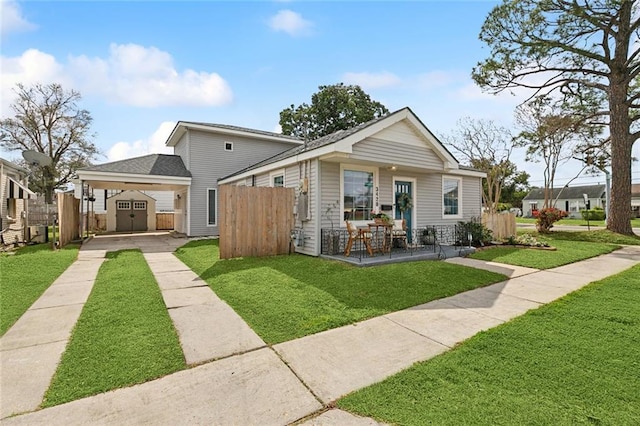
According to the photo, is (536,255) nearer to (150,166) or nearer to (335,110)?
(150,166)

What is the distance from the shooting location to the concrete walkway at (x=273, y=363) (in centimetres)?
220

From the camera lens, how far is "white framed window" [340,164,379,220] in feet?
29.0

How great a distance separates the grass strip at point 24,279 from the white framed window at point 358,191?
22.7ft

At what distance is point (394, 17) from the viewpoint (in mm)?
8508

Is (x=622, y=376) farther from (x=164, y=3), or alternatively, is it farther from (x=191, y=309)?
(x=164, y=3)

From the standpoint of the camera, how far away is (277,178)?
34.3 feet

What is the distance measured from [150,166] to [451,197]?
13.8m

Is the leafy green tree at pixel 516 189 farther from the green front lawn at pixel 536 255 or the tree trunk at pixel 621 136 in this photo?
the green front lawn at pixel 536 255

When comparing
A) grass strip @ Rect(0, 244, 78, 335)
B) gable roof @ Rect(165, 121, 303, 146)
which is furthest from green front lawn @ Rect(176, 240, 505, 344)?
gable roof @ Rect(165, 121, 303, 146)

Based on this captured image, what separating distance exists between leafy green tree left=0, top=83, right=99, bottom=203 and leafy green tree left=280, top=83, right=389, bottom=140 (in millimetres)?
18417

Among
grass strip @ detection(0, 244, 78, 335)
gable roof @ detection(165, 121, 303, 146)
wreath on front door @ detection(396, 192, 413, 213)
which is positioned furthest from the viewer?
gable roof @ detection(165, 121, 303, 146)

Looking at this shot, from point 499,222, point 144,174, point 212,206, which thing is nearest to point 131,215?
point 144,174

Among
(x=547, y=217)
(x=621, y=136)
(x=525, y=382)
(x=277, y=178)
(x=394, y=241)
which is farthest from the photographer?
(x=547, y=217)

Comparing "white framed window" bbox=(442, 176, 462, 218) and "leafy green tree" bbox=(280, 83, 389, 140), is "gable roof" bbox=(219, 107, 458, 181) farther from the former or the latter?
"leafy green tree" bbox=(280, 83, 389, 140)
